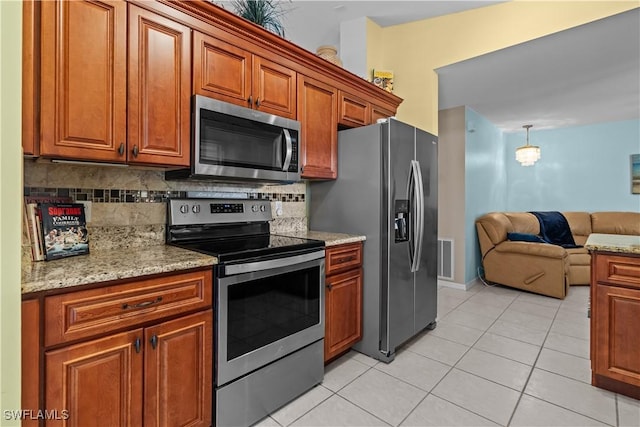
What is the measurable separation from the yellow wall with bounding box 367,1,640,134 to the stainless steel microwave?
181 cm

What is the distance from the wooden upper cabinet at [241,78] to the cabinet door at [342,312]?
1.19 m

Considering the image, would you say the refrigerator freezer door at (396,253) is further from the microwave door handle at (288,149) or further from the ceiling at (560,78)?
the ceiling at (560,78)

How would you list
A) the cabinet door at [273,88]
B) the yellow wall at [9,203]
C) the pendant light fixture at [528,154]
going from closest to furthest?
the yellow wall at [9,203] < the cabinet door at [273,88] < the pendant light fixture at [528,154]

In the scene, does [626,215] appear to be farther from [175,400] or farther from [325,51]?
[175,400]

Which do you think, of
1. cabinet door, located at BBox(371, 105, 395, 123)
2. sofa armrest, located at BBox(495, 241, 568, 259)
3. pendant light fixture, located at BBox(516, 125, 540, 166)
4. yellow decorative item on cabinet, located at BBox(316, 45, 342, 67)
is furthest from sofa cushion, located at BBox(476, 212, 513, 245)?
yellow decorative item on cabinet, located at BBox(316, 45, 342, 67)

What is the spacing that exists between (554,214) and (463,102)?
255cm

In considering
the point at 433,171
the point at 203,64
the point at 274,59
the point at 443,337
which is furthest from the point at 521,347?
the point at 203,64

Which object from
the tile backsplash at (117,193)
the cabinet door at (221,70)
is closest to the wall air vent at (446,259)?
the tile backsplash at (117,193)

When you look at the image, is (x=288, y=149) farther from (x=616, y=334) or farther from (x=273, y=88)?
(x=616, y=334)

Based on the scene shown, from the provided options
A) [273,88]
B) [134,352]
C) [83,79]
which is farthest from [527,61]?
[134,352]

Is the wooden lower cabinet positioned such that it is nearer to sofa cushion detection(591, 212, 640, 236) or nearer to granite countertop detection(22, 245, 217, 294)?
granite countertop detection(22, 245, 217, 294)

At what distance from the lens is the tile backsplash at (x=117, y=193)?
4.95 feet

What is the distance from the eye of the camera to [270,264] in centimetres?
164

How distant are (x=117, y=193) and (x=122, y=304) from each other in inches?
30.1
